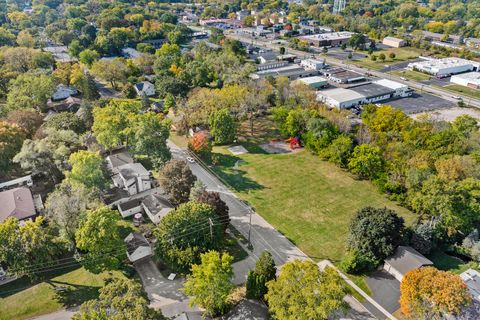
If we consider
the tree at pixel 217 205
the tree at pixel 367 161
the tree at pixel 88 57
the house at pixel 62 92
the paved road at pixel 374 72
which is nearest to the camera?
the tree at pixel 217 205

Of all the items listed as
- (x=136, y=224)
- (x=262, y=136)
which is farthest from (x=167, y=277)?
(x=262, y=136)

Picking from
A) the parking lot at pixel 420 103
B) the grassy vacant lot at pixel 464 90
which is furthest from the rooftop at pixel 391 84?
the grassy vacant lot at pixel 464 90

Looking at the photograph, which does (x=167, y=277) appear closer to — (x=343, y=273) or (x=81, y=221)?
(x=81, y=221)

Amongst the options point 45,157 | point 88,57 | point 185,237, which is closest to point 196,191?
point 185,237

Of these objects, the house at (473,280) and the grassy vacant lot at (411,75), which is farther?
the grassy vacant lot at (411,75)

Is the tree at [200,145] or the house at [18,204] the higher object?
the tree at [200,145]

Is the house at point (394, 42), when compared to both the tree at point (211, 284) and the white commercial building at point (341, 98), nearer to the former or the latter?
the white commercial building at point (341, 98)

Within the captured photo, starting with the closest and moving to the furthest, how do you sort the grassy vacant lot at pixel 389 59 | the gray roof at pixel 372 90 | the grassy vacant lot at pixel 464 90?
the gray roof at pixel 372 90, the grassy vacant lot at pixel 464 90, the grassy vacant lot at pixel 389 59
